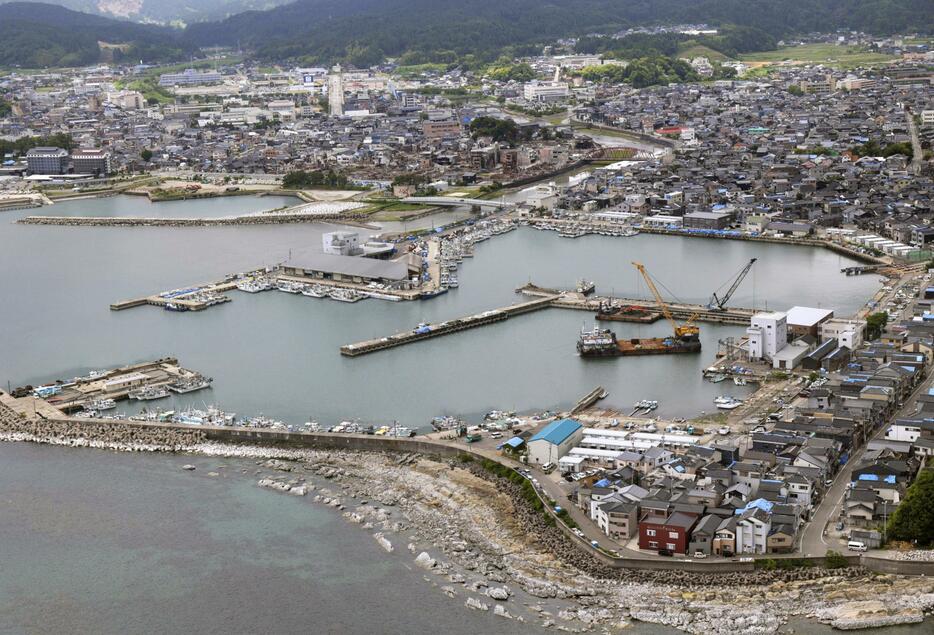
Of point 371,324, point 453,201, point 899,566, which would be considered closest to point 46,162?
point 453,201

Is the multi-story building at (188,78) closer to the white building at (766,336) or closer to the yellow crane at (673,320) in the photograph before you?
the yellow crane at (673,320)

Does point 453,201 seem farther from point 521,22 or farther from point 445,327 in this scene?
point 521,22

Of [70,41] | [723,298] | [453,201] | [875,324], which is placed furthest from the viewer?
[70,41]

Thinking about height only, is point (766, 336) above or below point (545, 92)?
below

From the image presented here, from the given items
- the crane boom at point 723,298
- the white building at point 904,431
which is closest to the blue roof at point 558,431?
the white building at point 904,431

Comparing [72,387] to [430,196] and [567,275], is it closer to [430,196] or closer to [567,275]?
[567,275]

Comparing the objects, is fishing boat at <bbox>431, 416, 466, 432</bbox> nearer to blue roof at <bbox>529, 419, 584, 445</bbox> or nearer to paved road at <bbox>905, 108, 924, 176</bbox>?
blue roof at <bbox>529, 419, 584, 445</bbox>

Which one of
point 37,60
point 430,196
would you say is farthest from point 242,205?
point 37,60
